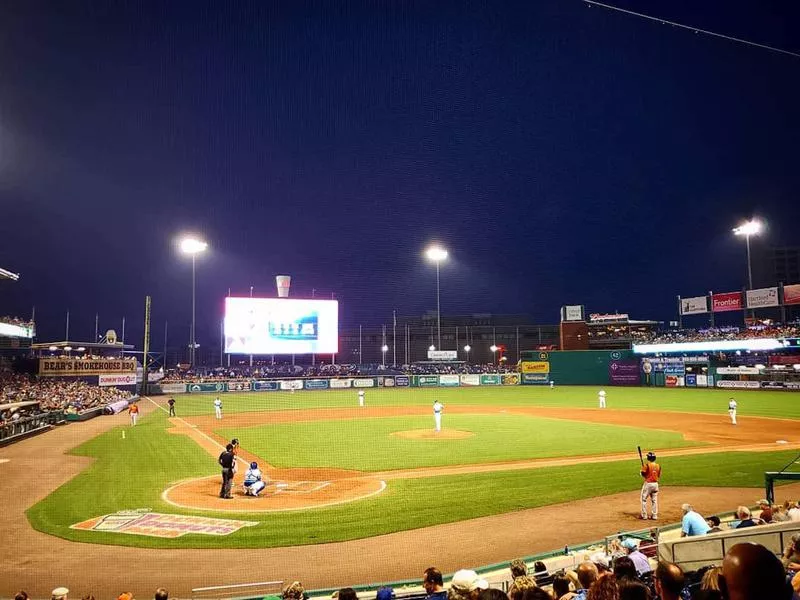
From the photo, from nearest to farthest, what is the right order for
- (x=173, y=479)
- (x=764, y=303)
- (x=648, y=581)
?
1. (x=648, y=581)
2. (x=173, y=479)
3. (x=764, y=303)

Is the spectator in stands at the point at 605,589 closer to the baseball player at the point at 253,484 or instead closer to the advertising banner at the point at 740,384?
the baseball player at the point at 253,484

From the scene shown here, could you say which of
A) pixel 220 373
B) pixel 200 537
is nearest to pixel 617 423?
pixel 200 537

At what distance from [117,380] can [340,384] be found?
867 inches

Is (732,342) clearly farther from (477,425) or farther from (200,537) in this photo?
(200,537)

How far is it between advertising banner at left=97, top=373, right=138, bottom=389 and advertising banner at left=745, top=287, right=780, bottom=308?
58861 millimetres

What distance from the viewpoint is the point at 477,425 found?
2678 cm

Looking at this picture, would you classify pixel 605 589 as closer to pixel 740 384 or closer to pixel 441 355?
pixel 740 384

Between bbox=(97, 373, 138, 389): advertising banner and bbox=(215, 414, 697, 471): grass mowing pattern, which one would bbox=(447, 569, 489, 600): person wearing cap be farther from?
bbox=(97, 373, 138, 389): advertising banner

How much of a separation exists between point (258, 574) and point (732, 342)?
175ft

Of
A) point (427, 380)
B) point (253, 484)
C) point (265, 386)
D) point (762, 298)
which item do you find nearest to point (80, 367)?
point (265, 386)

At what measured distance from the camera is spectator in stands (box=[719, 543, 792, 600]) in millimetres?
1723

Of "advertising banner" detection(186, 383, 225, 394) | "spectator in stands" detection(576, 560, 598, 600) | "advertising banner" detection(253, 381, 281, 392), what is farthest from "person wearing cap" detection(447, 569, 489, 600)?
"advertising banner" detection(186, 383, 225, 394)

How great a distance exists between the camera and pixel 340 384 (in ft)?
194

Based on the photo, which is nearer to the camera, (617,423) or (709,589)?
(709,589)
